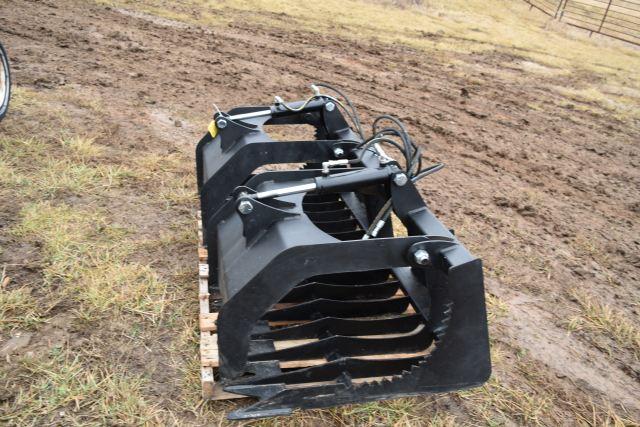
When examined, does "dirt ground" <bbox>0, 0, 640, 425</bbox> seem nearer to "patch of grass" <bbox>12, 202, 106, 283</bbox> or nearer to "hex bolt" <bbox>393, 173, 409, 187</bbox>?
"patch of grass" <bbox>12, 202, 106, 283</bbox>

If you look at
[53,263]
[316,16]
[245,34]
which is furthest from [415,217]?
[316,16]

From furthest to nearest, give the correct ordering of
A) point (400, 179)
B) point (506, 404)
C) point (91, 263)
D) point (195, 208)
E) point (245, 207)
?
point (195, 208) < point (91, 263) < point (506, 404) < point (400, 179) < point (245, 207)

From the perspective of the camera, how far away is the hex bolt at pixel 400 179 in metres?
2.57

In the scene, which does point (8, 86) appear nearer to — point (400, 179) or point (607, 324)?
point (400, 179)

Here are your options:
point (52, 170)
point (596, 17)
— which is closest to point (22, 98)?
point (52, 170)

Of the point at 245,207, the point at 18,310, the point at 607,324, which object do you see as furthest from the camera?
the point at 607,324

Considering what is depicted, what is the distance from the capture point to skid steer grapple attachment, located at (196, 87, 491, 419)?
227 cm

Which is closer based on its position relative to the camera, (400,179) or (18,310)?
(400,179)

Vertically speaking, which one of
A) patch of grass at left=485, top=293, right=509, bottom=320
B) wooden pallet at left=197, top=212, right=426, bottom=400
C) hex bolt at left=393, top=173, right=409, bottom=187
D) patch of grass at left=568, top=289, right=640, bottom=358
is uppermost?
hex bolt at left=393, top=173, right=409, bottom=187

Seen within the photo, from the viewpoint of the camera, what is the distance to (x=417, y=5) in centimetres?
1672

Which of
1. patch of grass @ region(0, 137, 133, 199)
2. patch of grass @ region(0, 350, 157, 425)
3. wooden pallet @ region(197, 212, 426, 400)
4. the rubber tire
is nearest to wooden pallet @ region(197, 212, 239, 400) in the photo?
wooden pallet @ region(197, 212, 426, 400)

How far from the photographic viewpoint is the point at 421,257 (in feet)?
7.43

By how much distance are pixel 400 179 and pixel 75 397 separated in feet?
6.11

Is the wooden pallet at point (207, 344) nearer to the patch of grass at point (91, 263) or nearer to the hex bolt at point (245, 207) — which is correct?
the patch of grass at point (91, 263)
